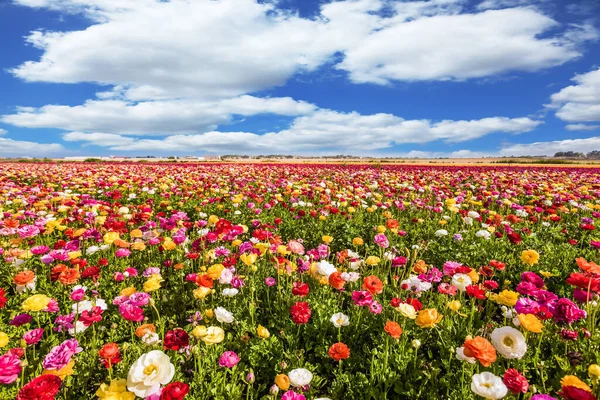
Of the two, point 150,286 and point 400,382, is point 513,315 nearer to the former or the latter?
point 400,382

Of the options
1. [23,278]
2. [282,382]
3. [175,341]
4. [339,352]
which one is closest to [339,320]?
[339,352]

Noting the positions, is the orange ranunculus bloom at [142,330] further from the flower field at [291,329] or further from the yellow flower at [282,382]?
the yellow flower at [282,382]

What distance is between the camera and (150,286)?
2.67 m

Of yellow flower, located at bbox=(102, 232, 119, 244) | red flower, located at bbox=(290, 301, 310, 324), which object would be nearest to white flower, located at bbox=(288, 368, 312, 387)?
red flower, located at bbox=(290, 301, 310, 324)

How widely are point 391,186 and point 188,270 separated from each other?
7612 millimetres

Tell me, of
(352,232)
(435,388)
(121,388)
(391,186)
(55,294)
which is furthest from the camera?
(391,186)

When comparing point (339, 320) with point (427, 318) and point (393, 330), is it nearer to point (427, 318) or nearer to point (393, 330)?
point (393, 330)

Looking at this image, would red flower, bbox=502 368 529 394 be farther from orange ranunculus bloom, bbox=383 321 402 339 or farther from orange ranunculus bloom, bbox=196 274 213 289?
orange ranunculus bloom, bbox=196 274 213 289

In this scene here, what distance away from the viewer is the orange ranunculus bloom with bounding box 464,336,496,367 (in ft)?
6.01

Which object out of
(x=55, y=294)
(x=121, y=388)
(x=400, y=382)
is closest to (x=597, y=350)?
(x=400, y=382)

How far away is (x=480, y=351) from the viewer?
6.05 feet

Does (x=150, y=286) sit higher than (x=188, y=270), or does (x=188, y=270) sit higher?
(x=150, y=286)

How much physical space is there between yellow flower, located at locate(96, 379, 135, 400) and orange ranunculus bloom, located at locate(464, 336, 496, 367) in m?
1.80

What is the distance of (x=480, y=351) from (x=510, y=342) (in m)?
0.37
